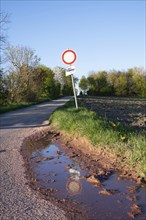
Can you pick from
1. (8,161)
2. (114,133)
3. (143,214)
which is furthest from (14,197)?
(114,133)

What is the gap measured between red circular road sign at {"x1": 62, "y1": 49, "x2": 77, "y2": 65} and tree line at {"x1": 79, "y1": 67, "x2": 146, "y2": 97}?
A: 88.7 meters

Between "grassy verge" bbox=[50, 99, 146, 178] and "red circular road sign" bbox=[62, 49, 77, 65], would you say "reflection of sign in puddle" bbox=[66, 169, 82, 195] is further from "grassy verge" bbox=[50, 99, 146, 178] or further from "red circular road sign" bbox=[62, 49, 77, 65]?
"red circular road sign" bbox=[62, 49, 77, 65]

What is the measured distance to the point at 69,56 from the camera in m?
13.4

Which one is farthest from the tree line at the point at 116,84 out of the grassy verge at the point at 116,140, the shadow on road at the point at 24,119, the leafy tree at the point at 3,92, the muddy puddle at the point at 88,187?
the muddy puddle at the point at 88,187

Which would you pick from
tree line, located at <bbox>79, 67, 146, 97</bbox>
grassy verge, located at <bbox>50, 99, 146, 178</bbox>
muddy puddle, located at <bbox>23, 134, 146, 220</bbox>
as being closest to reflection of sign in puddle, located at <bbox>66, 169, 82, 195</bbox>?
muddy puddle, located at <bbox>23, 134, 146, 220</bbox>

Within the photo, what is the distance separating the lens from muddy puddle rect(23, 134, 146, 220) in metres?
4.55

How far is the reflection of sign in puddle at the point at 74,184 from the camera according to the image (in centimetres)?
541

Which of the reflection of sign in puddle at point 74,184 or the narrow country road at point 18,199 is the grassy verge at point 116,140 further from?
the narrow country road at point 18,199

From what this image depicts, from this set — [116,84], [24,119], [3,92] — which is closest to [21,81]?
[3,92]

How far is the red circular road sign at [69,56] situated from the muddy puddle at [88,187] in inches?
245

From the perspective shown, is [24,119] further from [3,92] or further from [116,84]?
[116,84]

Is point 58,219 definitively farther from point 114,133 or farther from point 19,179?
point 114,133

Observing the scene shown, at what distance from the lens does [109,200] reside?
194 inches

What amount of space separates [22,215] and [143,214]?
1641 mm
